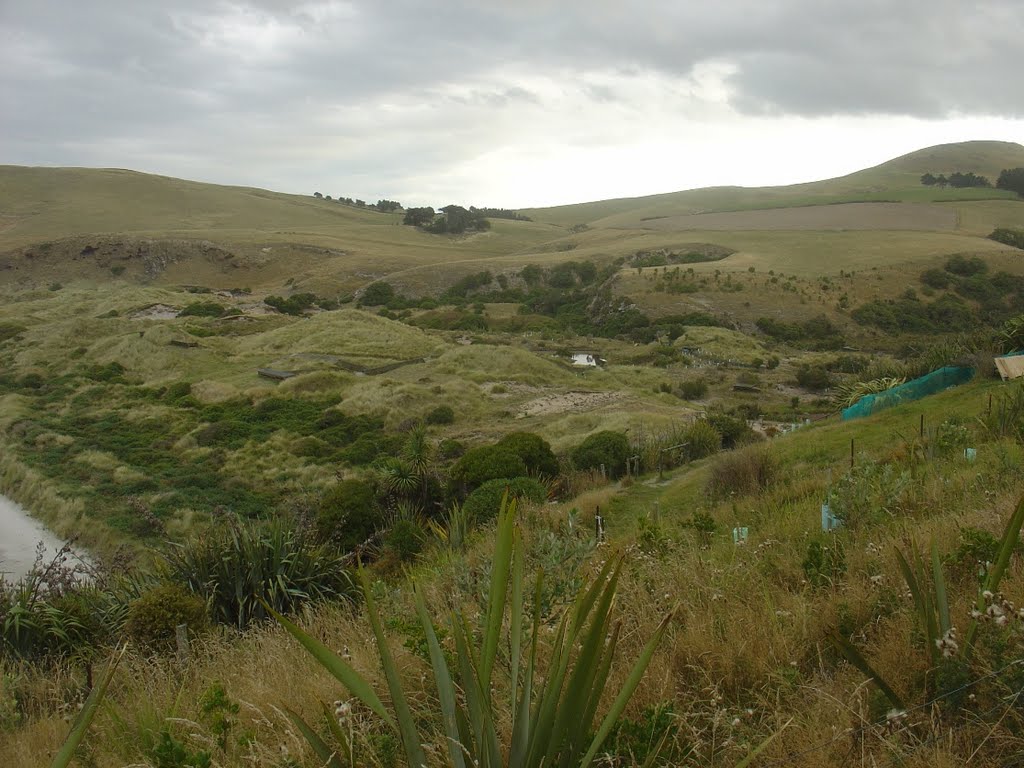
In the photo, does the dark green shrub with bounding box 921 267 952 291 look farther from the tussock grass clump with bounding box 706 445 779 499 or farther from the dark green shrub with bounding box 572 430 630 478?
the tussock grass clump with bounding box 706 445 779 499

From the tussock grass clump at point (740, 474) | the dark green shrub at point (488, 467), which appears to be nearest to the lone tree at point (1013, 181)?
the dark green shrub at point (488, 467)

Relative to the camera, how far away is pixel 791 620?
381 centimetres

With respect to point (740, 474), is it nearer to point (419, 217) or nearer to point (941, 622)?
point (941, 622)

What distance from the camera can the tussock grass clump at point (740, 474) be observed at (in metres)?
11.9

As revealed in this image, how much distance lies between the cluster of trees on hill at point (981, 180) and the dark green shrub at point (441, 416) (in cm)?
11484

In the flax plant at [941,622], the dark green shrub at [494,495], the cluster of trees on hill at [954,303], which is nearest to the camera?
the flax plant at [941,622]

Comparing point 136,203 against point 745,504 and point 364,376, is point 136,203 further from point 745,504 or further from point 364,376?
point 745,504

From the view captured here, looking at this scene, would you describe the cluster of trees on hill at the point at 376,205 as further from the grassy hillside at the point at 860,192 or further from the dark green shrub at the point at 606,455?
the dark green shrub at the point at 606,455

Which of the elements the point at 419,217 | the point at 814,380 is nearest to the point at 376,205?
the point at 419,217

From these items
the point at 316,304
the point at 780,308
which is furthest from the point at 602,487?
the point at 316,304

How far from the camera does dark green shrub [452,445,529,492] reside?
17.5m

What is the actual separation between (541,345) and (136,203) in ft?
325

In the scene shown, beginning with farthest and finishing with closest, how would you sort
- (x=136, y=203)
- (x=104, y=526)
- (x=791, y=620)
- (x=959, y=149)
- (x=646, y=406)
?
(x=959, y=149) → (x=136, y=203) → (x=646, y=406) → (x=104, y=526) → (x=791, y=620)

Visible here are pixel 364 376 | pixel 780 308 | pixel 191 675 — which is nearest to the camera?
pixel 191 675
